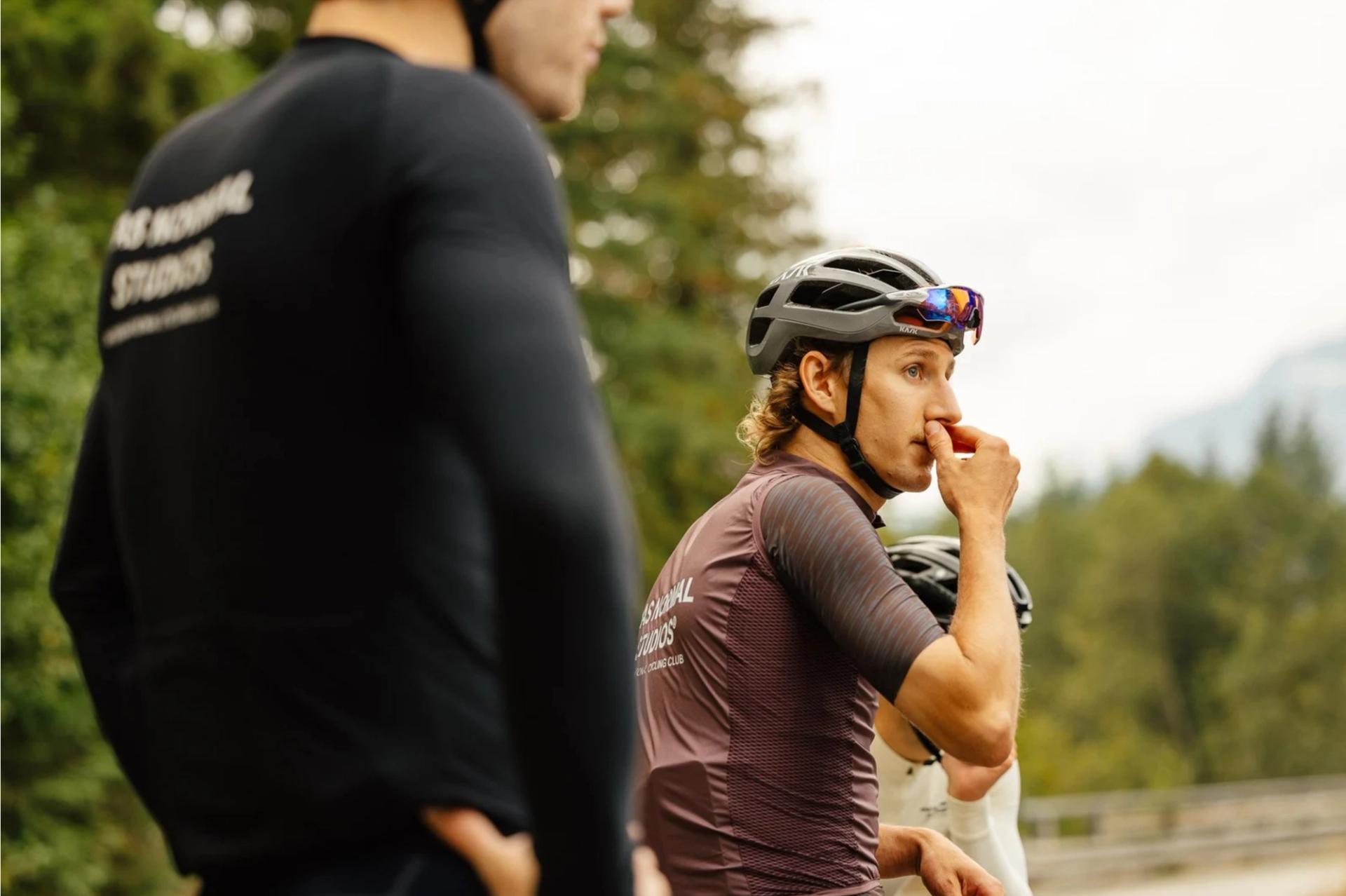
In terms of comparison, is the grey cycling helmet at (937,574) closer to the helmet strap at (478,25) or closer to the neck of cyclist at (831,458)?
the neck of cyclist at (831,458)

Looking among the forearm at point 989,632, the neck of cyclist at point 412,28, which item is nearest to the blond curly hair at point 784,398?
the forearm at point 989,632

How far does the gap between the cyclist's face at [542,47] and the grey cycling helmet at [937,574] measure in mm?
3129

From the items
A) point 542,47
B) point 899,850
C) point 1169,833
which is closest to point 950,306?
point 899,850

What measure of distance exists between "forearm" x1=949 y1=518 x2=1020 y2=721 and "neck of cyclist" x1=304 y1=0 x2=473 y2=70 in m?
1.77

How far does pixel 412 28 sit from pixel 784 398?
2.37 meters

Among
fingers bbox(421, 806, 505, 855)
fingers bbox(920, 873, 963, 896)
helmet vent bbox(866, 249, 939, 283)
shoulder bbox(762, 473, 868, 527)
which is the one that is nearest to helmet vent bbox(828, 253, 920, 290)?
helmet vent bbox(866, 249, 939, 283)

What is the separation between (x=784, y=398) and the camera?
158 inches

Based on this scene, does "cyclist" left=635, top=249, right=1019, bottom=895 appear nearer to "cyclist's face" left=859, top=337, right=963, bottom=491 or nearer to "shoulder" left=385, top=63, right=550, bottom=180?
"cyclist's face" left=859, top=337, right=963, bottom=491

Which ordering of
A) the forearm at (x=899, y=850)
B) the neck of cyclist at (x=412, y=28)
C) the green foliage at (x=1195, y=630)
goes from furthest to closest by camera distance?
the green foliage at (x=1195, y=630), the forearm at (x=899, y=850), the neck of cyclist at (x=412, y=28)

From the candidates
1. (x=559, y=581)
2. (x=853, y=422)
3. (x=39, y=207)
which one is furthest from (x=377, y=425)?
(x=39, y=207)

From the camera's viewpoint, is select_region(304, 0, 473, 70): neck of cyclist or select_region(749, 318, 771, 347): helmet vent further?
select_region(749, 318, 771, 347): helmet vent

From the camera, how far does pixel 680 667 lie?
3596mm

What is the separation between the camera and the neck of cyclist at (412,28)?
1.71m

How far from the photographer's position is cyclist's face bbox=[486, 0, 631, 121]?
5.79ft
